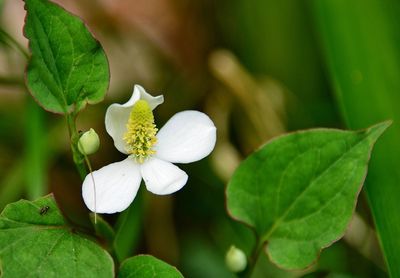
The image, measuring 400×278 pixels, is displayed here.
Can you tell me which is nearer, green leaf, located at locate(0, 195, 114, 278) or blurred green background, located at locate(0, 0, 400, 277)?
green leaf, located at locate(0, 195, 114, 278)

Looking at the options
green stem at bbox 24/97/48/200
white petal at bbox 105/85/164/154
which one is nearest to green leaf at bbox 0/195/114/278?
white petal at bbox 105/85/164/154

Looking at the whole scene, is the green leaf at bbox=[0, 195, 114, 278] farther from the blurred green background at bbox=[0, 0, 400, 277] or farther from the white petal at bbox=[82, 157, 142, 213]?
the blurred green background at bbox=[0, 0, 400, 277]

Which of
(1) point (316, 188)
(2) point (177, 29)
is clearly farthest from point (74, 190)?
(1) point (316, 188)

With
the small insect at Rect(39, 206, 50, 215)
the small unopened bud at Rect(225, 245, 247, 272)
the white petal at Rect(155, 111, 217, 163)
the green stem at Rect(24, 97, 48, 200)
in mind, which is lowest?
the small unopened bud at Rect(225, 245, 247, 272)

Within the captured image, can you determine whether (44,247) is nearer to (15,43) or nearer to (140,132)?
(140,132)

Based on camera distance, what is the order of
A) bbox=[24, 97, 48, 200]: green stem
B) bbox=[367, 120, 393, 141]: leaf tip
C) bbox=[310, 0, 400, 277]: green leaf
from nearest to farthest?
bbox=[367, 120, 393, 141]: leaf tip < bbox=[310, 0, 400, 277]: green leaf < bbox=[24, 97, 48, 200]: green stem

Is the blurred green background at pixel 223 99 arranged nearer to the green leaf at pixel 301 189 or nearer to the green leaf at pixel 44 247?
the green leaf at pixel 301 189

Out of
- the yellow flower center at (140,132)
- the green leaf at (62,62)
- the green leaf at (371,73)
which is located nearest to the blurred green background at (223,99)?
the green leaf at (371,73)

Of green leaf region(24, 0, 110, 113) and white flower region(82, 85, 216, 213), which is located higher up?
green leaf region(24, 0, 110, 113)
